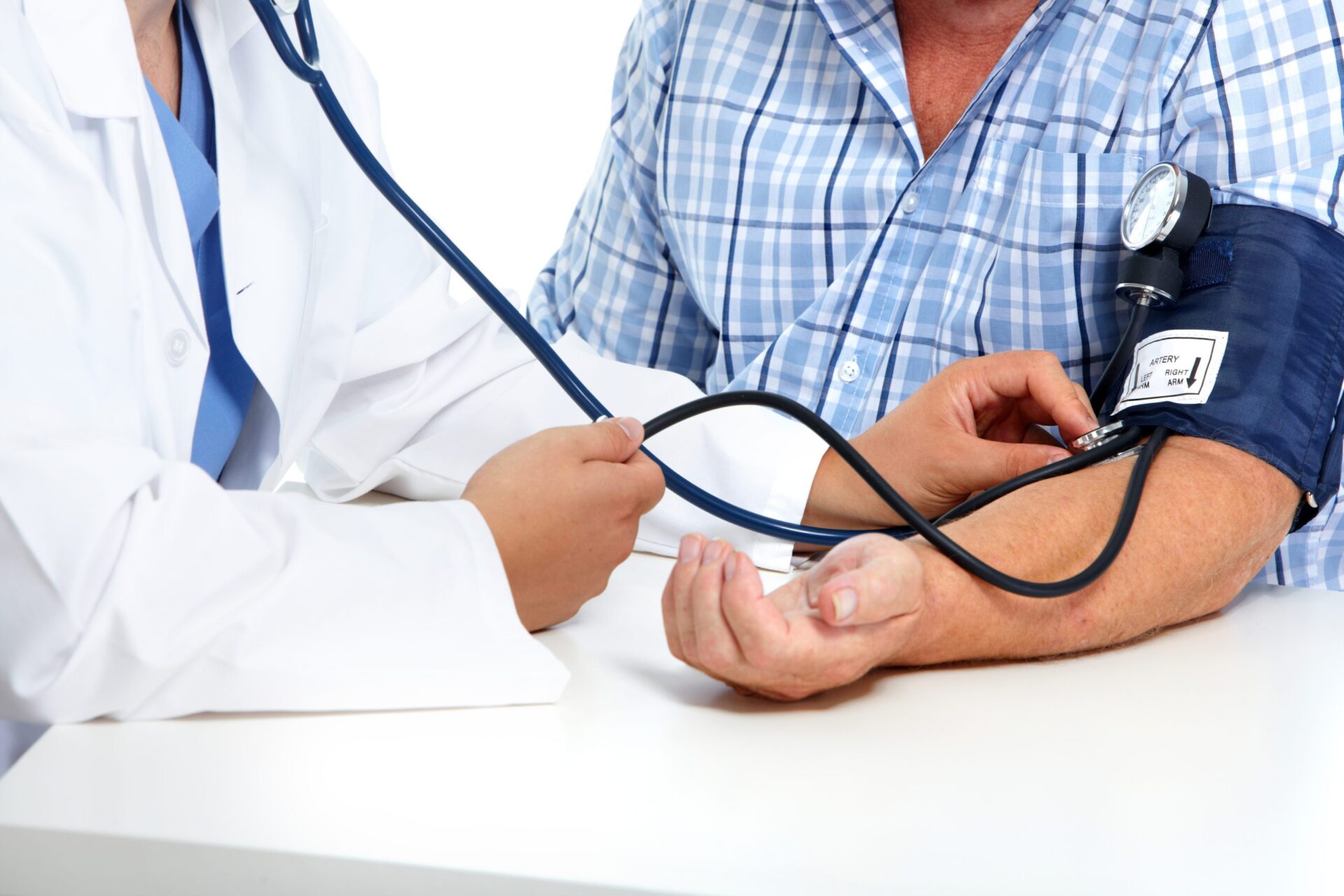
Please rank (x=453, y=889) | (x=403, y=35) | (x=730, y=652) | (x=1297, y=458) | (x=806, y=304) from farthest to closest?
(x=403, y=35) < (x=806, y=304) < (x=1297, y=458) < (x=730, y=652) < (x=453, y=889)

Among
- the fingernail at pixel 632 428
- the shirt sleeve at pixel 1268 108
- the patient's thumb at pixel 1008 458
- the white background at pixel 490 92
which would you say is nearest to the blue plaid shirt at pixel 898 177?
the shirt sleeve at pixel 1268 108

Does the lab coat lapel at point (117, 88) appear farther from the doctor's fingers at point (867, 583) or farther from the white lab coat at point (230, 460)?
the doctor's fingers at point (867, 583)

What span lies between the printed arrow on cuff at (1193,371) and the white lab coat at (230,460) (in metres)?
0.30

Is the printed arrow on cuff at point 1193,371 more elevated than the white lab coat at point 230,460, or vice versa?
the white lab coat at point 230,460

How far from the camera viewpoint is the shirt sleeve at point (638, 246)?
138cm

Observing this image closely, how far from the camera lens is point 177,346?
842 mm

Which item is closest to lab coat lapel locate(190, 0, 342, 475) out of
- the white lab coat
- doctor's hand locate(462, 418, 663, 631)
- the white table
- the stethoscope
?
the white lab coat

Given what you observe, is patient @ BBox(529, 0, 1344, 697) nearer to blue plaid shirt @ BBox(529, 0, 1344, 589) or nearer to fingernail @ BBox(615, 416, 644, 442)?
blue plaid shirt @ BBox(529, 0, 1344, 589)

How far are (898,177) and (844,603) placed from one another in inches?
26.5

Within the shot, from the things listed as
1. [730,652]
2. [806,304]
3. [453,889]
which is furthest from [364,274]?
[453,889]

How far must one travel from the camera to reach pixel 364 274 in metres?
1.09

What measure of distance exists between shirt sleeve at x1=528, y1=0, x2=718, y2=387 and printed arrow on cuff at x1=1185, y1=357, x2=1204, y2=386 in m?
0.62

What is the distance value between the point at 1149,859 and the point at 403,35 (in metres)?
2.55

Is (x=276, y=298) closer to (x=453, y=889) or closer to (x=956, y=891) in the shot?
(x=453, y=889)
